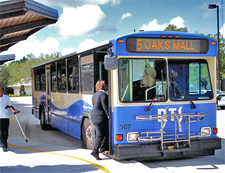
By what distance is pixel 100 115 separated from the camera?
23.3 feet

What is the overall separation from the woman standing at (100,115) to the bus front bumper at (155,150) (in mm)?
621

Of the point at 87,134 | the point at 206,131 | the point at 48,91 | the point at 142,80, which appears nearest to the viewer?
the point at 142,80

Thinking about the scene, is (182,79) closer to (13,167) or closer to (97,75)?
(97,75)

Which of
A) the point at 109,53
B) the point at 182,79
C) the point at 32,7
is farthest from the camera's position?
the point at 32,7

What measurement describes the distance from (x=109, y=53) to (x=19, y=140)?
5.95 m

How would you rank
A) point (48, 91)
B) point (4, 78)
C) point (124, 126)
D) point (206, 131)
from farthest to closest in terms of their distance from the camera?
point (4, 78)
point (48, 91)
point (206, 131)
point (124, 126)

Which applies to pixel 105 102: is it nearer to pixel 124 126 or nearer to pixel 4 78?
pixel 124 126

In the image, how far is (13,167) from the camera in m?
6.91

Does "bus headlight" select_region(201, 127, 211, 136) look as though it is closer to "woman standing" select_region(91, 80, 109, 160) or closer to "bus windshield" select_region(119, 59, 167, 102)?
"bus windshield" select_region(119, 59, 167, 102)

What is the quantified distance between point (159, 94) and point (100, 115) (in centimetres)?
Answer: 144

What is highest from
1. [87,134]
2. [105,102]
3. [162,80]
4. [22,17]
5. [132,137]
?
[22,17]

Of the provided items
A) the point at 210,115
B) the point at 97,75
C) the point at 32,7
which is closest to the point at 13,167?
the point at 97,75

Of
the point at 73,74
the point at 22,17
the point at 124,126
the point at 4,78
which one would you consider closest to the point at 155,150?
the point at 124,126

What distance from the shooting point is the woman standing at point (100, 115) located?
7.07 metres
